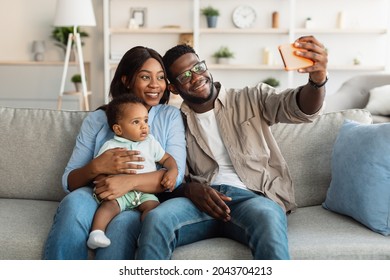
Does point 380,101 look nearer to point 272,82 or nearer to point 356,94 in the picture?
Answer: point 356,94

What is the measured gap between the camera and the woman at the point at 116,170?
1.93 m

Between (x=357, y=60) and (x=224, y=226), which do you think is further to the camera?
(x=357, y=60)

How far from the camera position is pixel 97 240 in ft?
6.22

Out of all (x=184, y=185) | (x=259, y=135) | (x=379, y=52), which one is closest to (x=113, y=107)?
(x=184, y=185)

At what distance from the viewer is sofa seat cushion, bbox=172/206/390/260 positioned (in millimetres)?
1927

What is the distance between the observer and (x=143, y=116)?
2.18 m

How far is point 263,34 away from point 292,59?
490cm

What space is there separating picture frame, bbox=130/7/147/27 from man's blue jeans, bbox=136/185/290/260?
487 centimetres

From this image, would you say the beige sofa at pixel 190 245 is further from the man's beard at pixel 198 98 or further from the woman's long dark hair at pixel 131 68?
the man's beard at pixel 198 98

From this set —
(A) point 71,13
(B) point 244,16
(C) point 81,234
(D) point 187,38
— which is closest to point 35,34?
(A) point 71,13

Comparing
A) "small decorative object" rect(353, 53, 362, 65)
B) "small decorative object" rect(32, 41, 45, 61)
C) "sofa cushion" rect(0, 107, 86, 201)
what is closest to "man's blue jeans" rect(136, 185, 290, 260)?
"sofa cushion" rect(0, 107, 86, 201)

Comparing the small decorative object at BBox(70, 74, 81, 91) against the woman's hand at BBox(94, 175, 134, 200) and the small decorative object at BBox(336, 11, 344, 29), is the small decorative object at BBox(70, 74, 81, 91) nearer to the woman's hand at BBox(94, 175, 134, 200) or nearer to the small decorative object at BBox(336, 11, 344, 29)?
the small decorative object at BBox(336, 11, 344, 29)

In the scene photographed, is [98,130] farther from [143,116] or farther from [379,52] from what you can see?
[379,52]
